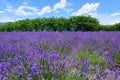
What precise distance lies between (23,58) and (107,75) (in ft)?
3.24

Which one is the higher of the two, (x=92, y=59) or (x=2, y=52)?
(x=2, y=52)

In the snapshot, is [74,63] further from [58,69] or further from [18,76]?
[18,76]

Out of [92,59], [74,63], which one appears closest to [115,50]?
[92,59]

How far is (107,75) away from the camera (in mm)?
2662

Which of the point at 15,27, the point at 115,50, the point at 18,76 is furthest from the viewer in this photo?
the point at 15,27

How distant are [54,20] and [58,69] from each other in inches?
512

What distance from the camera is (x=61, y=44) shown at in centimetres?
504

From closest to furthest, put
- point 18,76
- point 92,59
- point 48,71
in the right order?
point 18,76 < point 48,71 < point 92,59

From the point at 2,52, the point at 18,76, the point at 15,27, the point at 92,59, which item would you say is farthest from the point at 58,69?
the point at 15,27

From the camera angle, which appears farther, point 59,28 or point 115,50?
point 59,28

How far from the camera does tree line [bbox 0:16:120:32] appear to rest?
15.0m

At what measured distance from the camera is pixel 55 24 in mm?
15172

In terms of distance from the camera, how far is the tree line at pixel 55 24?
1502 cm

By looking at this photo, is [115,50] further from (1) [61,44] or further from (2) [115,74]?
(2) [115,74]
